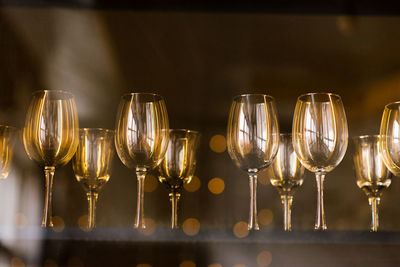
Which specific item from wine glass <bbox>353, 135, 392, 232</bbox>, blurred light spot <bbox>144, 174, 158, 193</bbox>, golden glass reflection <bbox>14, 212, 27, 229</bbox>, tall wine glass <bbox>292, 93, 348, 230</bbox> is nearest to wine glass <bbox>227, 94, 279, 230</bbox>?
tall wine glass <bbox>292, 93, 348, 230</bbox>

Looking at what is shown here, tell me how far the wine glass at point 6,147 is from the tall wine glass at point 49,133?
1.9 inches

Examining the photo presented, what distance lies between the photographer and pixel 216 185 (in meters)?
1.58

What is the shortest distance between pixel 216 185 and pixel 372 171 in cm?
73

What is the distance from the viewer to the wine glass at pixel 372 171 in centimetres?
90

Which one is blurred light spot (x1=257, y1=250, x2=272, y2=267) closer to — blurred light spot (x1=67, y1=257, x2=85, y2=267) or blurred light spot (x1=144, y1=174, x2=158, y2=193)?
blurred light spot (x1=67, y1=257, x2=85, y2=267)

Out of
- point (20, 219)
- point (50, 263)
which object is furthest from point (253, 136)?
point (20, 219)

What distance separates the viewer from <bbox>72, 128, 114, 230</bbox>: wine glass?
87 centimetres

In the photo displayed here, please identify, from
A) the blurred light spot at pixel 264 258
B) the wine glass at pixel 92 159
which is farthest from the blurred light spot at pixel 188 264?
the wine glass at pixel 92 159

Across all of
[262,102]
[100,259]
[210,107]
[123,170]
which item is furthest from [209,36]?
[100,259]

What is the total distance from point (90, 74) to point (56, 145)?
2.84 ft

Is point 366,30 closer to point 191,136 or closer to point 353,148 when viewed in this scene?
point 353,148

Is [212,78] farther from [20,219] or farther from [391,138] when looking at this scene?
[391,138]

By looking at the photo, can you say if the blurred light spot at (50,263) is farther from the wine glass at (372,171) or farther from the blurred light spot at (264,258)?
the wine glass at (372,171)

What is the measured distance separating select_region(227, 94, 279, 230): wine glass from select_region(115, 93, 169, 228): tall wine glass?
102mm
